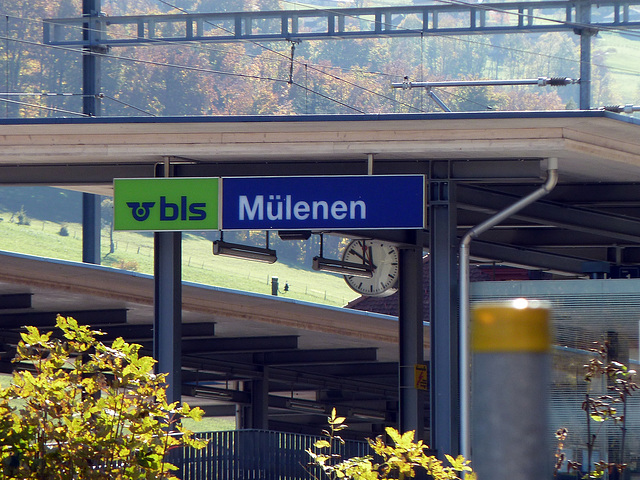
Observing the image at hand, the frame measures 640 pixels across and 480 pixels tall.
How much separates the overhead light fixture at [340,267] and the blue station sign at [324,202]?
8.55 feet

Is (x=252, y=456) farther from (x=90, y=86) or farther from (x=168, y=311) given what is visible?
(x=90, y=86)

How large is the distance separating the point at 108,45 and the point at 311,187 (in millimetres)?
11818

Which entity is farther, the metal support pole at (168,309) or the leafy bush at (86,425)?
the metal support pole at (168,309)

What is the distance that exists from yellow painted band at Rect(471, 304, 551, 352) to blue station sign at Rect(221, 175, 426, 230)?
8.01 meters

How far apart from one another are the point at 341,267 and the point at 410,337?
5.06 feet

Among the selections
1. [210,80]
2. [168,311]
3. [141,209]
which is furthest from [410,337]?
[210,80]

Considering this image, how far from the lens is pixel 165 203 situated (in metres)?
11.2

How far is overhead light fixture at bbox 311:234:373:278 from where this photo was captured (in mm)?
13800

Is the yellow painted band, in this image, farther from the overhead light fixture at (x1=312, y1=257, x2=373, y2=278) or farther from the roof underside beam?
the overhead light fixture at (x1=312, y1=257, x2=373, y2=278)

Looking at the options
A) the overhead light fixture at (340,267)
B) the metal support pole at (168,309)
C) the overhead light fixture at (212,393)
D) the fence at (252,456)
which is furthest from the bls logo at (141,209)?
the overhead light fixture at (212,393)

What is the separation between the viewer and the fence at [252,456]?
11.7m

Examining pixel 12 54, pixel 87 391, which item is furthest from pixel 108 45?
pixel 12 54

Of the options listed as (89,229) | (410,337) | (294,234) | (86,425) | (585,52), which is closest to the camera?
(86,425)

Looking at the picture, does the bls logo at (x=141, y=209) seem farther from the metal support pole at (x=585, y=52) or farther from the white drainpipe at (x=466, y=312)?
the metal support pole at (x=585, y=52)
